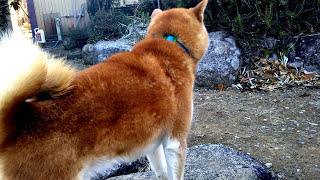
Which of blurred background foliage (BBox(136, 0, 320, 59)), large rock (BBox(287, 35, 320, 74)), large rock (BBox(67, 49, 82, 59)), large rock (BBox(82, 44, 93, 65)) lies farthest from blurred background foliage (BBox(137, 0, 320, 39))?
large rock (BBox(67, 49, 82, 59))

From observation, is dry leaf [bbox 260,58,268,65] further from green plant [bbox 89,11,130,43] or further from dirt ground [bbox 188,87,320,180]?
green plant [bbox 89,11,130,43]

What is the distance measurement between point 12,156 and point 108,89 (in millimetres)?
606

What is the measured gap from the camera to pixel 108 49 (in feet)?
21.7

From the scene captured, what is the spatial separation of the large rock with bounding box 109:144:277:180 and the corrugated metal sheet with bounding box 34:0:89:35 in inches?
292

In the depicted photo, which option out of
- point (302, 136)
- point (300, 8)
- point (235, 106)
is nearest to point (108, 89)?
point (302, 136)

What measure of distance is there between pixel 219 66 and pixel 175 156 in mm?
3351

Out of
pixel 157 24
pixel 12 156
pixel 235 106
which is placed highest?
pixel 157 24

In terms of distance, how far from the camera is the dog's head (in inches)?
92.1

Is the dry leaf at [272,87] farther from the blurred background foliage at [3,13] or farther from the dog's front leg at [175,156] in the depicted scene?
the blurred background foliage at [3,13]

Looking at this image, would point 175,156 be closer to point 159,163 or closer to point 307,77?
point 159,163

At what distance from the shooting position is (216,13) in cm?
571

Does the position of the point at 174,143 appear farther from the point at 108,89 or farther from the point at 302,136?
the point at 302,136

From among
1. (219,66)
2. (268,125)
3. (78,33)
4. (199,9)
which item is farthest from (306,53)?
(78,33)

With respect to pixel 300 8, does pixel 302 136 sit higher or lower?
lower
